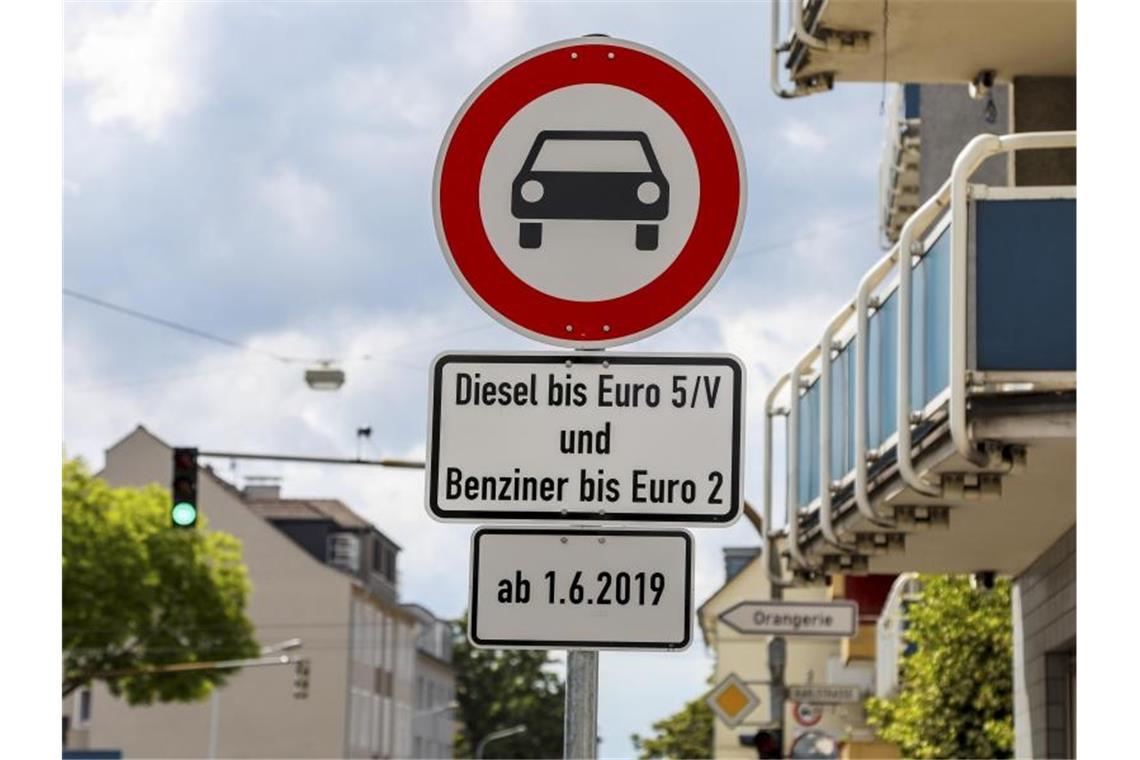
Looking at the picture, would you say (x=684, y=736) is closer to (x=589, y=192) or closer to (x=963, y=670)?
(x=963, y=670)

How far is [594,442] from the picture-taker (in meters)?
5.25

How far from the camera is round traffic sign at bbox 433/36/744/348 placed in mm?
5340

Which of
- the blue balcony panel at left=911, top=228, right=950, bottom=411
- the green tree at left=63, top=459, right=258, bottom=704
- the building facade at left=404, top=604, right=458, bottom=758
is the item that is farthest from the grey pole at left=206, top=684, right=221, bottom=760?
the blue balcony panel at left=911, top=228, right=950, bottom=411

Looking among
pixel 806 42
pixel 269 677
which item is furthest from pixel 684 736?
pixel 806 42

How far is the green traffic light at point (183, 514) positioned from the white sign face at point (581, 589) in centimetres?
2248

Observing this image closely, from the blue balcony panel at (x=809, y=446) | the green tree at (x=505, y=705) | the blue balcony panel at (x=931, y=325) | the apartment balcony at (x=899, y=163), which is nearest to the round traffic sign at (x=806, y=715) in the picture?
the apartment balcony at (x=899, y=163)

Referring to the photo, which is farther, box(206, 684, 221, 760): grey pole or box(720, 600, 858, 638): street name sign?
box(206, 684, 221, 760): grey pole

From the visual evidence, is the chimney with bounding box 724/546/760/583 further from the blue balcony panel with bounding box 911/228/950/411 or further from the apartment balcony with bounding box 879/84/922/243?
the blue balcony panel with bounding box 911/228/950/411

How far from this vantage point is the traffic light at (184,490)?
90.7ft

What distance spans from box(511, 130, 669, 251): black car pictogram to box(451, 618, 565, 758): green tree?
447 ft

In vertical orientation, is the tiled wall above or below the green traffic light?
below

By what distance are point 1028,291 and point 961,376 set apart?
59 cm
